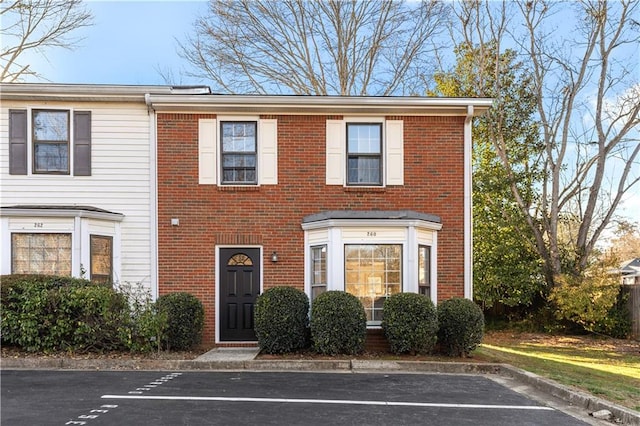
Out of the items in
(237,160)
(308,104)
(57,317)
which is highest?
(308,104)

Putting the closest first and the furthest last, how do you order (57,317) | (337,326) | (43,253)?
(57,317)
(337,326)
(43,253)

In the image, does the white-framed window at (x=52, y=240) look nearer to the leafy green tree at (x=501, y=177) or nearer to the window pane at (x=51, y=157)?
the window pane at (x=51, y=157)

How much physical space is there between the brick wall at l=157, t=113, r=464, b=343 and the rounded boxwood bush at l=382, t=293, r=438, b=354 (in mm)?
1793

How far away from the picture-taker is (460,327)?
991 cm

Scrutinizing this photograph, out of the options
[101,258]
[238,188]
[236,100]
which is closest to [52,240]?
[101,258]

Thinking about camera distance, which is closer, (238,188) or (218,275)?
(218,275)

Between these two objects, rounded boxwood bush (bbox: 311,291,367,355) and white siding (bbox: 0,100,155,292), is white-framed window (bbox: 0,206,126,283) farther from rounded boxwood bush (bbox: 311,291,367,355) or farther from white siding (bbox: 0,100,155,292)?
rounded boxwood bush (bbox: 311,291,367,355)

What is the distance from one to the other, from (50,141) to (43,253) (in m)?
2.54

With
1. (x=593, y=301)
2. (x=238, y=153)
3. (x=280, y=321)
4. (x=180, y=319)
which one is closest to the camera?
(x=280, y=321)

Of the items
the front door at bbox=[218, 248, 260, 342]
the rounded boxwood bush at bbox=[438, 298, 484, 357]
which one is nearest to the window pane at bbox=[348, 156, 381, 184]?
the front door at bbox=[218, 248, 260, 342]

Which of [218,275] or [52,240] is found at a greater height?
[52,240]

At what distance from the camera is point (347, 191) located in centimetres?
1157

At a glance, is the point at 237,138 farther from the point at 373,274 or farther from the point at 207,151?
the point at 373,274

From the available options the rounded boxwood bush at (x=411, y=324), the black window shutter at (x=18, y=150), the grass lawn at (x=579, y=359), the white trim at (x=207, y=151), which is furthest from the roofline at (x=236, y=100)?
the grass lawn at (x=579, y=359)
